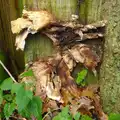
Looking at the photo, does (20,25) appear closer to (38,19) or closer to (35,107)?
(38,19)

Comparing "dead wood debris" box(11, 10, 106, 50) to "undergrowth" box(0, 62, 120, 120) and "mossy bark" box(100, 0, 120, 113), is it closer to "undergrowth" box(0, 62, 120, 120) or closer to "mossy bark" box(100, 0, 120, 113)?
"mossy bark" box(100, 0, 120, 113)

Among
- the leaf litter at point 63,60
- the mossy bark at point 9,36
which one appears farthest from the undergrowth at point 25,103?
the mossy bark at point 9,36

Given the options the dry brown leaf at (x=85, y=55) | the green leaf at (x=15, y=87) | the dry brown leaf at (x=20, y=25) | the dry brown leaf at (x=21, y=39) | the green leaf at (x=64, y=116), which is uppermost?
the dry brown leaf at (x=20, y=25)

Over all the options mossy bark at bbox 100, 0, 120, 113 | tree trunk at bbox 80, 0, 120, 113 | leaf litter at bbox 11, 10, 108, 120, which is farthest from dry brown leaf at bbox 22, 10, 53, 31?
mossy bark at bbox 100, 0, 120, 113

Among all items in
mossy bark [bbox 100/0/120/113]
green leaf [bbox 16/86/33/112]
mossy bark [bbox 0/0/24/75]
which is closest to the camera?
green leaf [bbox 16/86/33/112]

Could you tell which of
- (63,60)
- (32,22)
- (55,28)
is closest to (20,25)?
(32,22)

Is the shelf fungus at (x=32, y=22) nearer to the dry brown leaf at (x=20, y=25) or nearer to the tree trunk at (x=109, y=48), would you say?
the dry brown leaf at (x=20, y=25)

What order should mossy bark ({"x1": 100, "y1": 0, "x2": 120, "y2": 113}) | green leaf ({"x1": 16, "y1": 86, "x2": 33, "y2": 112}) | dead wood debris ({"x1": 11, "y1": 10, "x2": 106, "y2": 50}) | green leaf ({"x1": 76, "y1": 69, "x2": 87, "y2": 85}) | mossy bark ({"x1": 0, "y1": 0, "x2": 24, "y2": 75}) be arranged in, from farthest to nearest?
mossy bark ({"x1": 0, "y1": 0, "x2": 24, "y2": 75}) < green leaf ({"x1": 76, "y1": 69, "x2": 87, "y2": 85}) < dead wood debris ({"x1": 11, "y1": 10, "x2": 106, "y2": 50}) < mossy bark ({"x1": 100, "y1": 0, "x2": 120, "y2": 113}) < green leaf ({"x1": 16, "y1": 86, "x2": 33, "y2": 112})
